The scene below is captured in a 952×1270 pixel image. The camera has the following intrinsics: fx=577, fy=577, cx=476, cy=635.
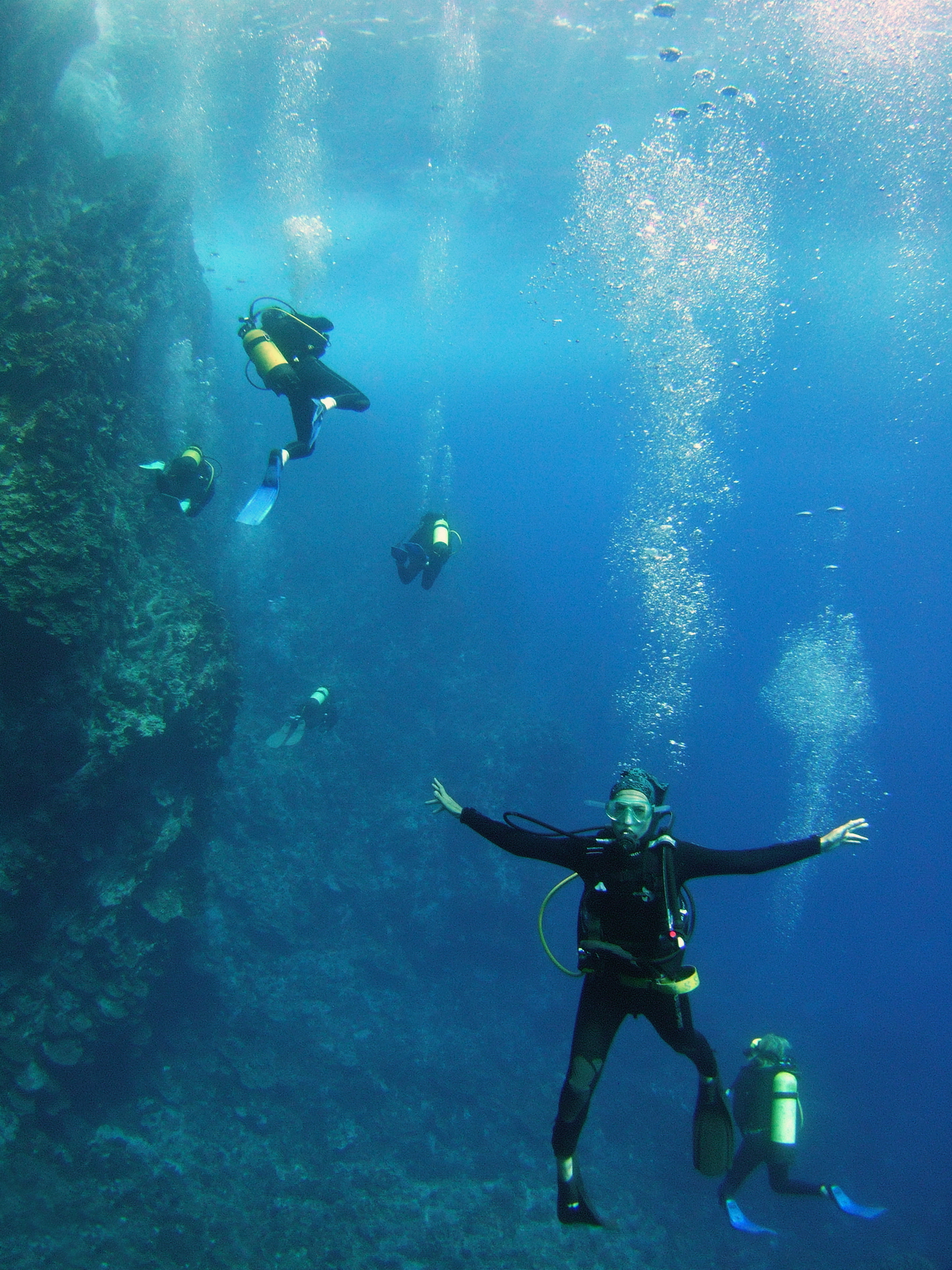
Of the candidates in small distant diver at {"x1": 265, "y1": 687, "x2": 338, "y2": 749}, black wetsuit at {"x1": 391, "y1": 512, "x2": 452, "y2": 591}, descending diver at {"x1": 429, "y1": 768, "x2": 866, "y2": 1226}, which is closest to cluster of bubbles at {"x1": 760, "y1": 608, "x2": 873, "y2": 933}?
small distant diver at {"x1": 265, "y1": 687, "x2": 338, "y2": 749}

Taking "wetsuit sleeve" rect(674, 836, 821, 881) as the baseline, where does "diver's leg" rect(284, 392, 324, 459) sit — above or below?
above

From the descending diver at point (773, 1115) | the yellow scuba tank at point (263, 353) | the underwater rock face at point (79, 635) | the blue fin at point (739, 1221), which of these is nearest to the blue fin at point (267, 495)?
the yellow scuba tank at point (263, 353)

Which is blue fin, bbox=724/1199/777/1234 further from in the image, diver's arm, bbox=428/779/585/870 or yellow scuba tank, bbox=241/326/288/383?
yellow scuba tank, bbox=241/326/288/383

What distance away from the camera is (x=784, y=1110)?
651 centimetres

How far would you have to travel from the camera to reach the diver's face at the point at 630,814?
3.12 m

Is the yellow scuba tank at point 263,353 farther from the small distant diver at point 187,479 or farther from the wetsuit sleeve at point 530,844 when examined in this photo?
the wetsuit sleeve at point 530,844

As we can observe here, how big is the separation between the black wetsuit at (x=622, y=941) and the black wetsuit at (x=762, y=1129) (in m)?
4.82

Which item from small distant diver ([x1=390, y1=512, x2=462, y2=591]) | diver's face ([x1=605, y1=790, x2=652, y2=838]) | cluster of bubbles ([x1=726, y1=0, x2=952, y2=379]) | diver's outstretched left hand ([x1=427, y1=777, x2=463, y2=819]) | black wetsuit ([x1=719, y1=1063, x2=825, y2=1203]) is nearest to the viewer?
diver's face ([x1=605, y1=790, x2=652, y2=838])

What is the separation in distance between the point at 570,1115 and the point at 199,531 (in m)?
14.2

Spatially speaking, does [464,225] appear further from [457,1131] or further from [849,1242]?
[849,1242]

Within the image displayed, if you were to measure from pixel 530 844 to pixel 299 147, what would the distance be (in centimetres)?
2636

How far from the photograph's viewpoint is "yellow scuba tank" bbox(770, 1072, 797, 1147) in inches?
254

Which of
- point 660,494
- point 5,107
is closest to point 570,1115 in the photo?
point 5,107

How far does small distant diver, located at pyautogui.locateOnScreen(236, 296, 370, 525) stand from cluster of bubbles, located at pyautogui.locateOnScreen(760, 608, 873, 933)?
107 feet
